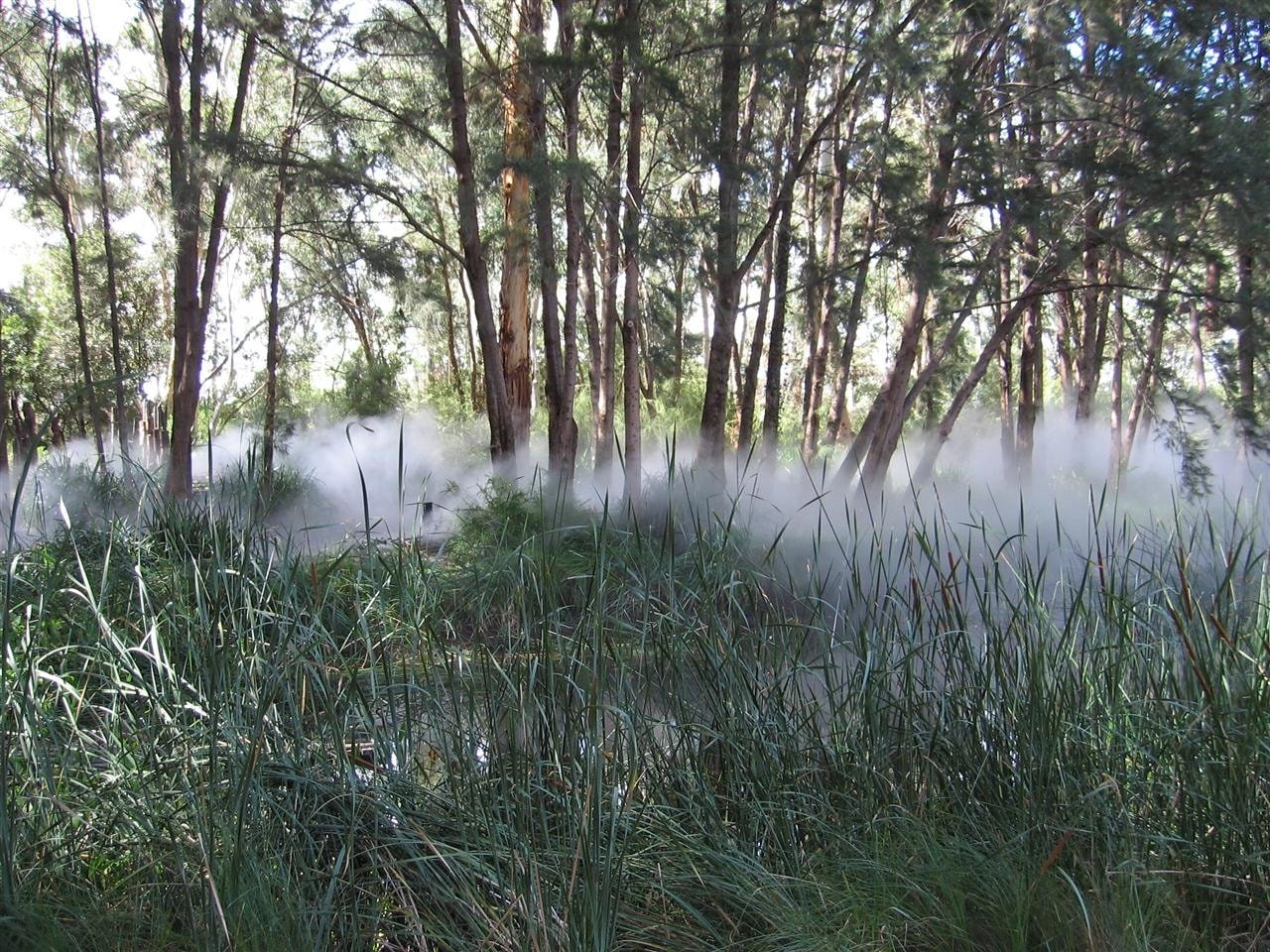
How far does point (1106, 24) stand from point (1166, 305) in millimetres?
2057

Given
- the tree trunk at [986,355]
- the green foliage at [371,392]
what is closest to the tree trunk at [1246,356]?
the tree trunk at [986,355]

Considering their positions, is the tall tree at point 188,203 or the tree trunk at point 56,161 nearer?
the tall tree at point 188,203

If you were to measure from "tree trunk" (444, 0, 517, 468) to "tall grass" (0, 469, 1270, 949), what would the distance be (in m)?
5.94

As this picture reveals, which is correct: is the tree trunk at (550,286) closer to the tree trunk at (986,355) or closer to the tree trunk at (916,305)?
the tree trunk at (916,305)

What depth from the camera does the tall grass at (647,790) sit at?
86.9 inches

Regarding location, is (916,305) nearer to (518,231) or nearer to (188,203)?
(518,231)

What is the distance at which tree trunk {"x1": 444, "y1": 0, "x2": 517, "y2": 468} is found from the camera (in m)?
8.27

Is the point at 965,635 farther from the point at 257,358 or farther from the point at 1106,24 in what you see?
the point at 257,358

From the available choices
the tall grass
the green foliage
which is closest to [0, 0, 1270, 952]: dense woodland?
the tall grass

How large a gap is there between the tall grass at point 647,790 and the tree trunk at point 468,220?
5945mm

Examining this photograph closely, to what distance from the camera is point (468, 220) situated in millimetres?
8555

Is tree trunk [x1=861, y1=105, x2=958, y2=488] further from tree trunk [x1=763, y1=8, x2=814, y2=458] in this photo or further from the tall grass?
the tall grass

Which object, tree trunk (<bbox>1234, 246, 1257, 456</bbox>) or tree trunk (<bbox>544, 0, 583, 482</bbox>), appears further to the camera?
tree trunk (<bbox>544, 0, 583, 482</bbox>)

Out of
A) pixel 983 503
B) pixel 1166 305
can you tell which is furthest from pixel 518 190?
pixel 1166 305
